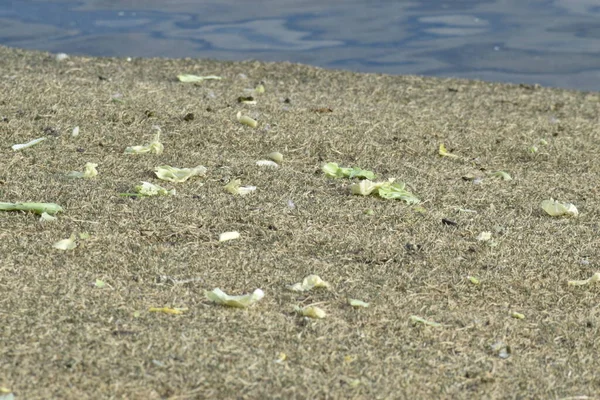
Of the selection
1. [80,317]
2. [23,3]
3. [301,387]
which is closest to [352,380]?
[301,387]

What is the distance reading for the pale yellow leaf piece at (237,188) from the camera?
493 centimetres

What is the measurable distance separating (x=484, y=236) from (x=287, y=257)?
0.99m

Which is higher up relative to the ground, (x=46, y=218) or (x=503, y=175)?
(x=46, y=218)

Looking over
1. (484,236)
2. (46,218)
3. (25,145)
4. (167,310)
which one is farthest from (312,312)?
(25,145)

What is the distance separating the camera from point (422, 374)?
327 centimetres

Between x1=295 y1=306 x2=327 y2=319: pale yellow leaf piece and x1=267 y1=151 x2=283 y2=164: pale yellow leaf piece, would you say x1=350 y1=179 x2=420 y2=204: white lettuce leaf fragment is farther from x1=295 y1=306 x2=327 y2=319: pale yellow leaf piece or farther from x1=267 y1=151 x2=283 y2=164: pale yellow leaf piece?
x1=295 y1=306 x2=327 y2=319: pale yellow leaf piece

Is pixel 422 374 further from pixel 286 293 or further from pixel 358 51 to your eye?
pixel 358 51

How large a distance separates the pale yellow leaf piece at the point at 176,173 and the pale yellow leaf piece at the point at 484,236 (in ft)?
5.00

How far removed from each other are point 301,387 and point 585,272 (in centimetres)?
173

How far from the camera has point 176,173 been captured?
517 centimetres

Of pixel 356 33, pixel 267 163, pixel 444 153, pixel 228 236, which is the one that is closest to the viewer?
pixel 228 236

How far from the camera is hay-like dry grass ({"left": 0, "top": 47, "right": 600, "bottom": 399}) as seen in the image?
3207 mm

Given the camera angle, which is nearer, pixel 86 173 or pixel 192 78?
pixel 86 173

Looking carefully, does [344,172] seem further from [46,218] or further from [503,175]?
[46,218]
